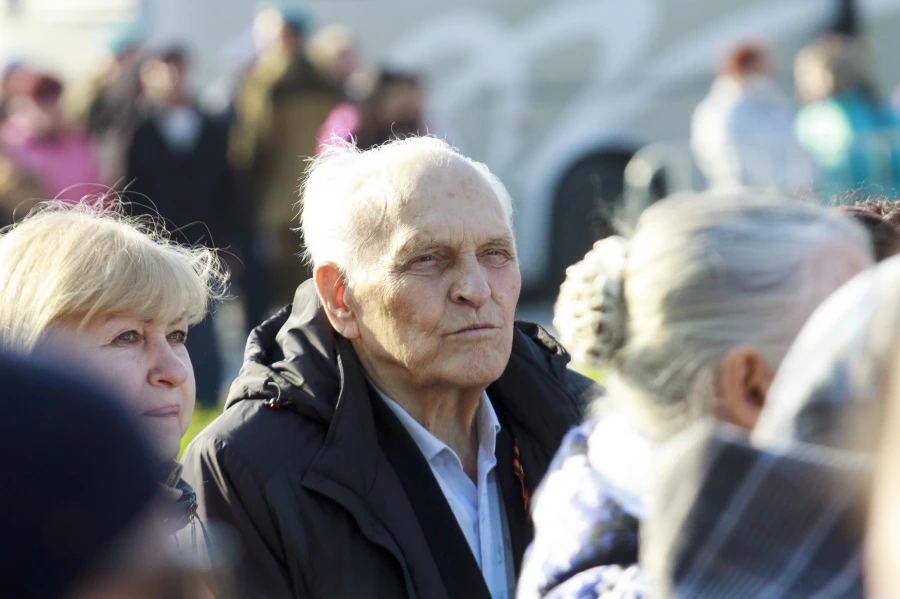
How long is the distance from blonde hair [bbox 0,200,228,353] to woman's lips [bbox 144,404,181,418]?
0.63ft

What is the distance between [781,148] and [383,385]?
6785 millimetres

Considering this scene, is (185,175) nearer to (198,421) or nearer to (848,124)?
(198,421)

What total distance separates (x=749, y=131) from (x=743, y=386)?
25.2 ft

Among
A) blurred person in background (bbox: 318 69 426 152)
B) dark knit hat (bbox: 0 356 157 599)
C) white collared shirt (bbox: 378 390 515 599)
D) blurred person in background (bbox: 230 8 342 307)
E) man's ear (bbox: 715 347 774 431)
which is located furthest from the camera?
blurred person in background (bbox: 230 8 342 307)

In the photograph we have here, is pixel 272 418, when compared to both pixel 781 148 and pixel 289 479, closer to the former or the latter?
pixel 289 479

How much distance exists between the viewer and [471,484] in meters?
3.11

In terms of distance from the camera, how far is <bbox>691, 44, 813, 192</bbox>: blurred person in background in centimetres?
919

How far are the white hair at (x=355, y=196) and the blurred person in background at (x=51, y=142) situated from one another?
533 cm

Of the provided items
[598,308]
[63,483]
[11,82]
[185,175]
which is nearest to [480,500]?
[598,308]

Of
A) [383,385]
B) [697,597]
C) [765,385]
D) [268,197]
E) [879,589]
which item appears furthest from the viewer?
[268,197]

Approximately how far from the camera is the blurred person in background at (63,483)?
112cm

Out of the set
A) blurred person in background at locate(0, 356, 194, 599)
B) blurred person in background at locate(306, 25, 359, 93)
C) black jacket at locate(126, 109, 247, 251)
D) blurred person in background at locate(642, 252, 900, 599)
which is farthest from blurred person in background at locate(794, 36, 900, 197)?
blurred person in background at locate(0, 356, 194, 599)

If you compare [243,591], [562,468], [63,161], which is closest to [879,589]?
[562,468]

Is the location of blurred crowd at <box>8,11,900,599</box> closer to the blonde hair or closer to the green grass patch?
the blonde hair
